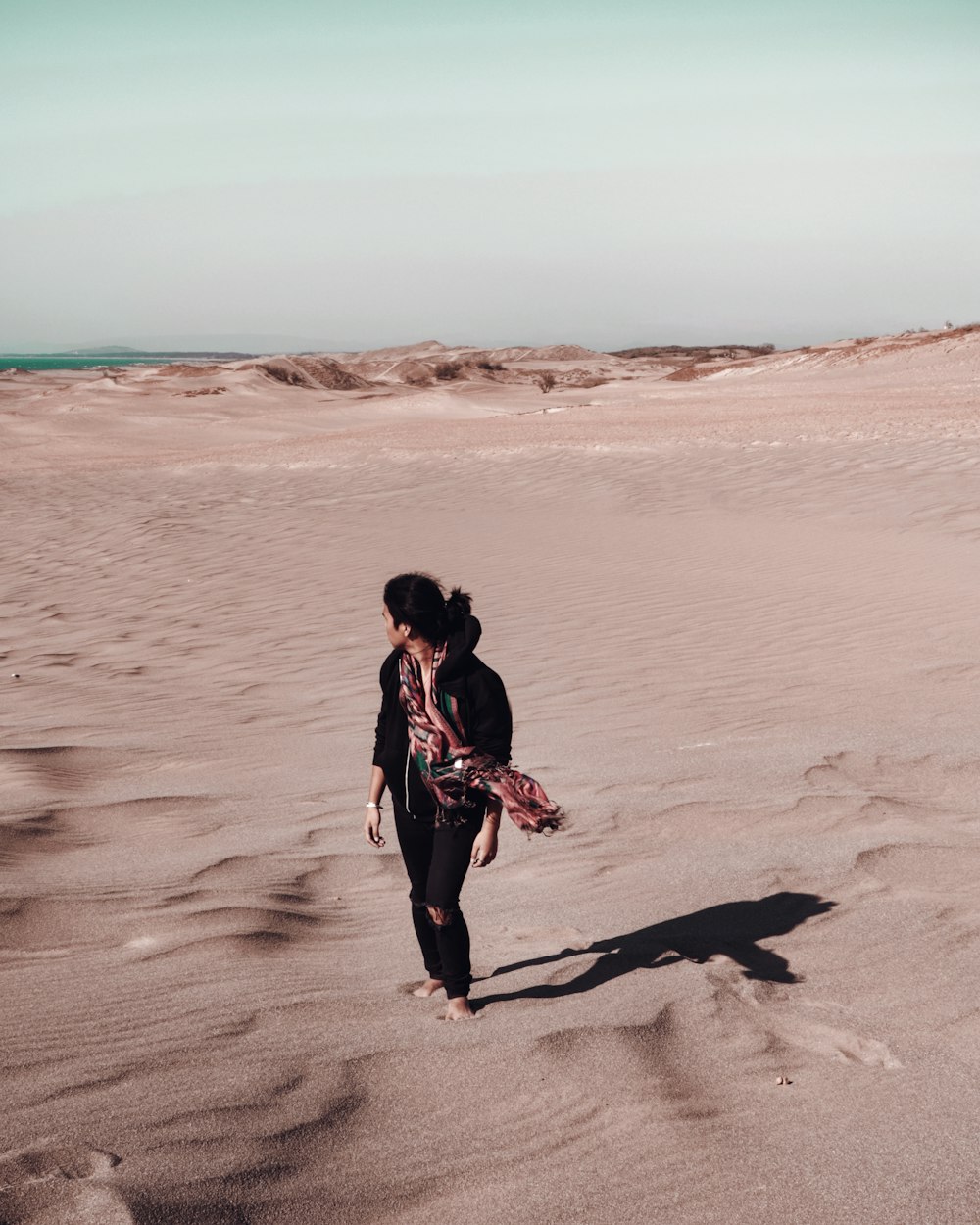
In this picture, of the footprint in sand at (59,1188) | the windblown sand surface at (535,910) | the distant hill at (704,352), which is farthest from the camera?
the distant hill at (704,352)

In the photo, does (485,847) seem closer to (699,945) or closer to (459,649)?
(459,649)

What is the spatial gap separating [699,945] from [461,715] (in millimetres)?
1172

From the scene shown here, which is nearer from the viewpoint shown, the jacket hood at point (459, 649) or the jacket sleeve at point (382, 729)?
the jacket hood at point (459, 649)

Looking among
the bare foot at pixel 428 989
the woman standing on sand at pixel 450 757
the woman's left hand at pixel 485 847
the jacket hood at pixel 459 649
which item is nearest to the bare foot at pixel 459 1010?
the woman standing on sand at pixel 450 757

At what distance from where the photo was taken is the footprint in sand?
2041 mm

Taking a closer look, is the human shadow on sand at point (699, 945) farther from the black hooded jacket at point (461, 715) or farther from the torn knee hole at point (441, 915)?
the black hooded jacket at point (461, 715)

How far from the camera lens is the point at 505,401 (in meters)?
A: 44.2

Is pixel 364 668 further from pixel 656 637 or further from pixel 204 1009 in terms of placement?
pixel 204 1009

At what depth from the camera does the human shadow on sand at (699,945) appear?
326 cm

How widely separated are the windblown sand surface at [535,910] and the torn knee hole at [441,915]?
0.26 m

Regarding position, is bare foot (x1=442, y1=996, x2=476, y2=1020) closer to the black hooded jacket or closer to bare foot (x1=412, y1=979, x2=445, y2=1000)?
bare foot (x1=412, y1=979, x2=445, y2=1000)

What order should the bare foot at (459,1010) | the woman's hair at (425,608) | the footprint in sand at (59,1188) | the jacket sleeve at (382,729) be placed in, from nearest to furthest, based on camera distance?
the footprint in sand at (59,1188)
the woman's hair at (425,608)
the bare foot at (459,1010)
the jacket sleeve at (382,729)

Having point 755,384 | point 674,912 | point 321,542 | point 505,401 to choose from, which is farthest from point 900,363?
point 674,912

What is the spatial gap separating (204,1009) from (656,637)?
18.2 feet
